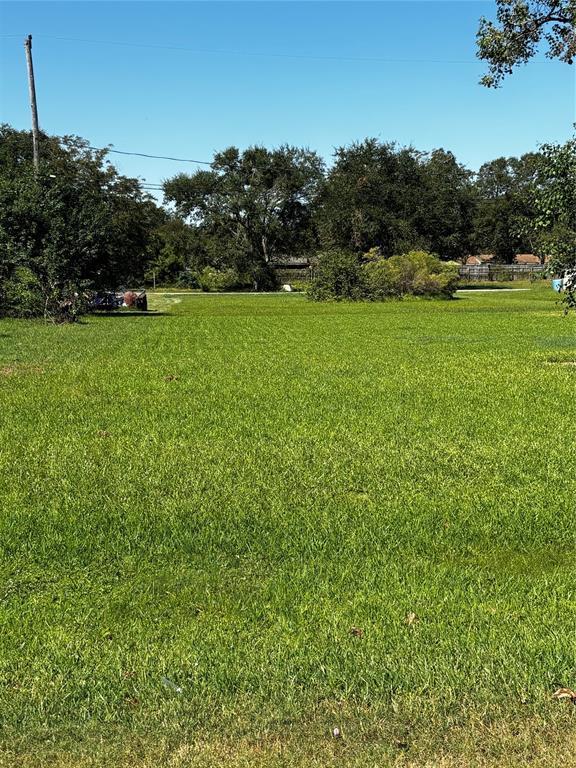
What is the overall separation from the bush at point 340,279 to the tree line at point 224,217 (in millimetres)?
9263

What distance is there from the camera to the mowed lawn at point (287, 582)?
302cm

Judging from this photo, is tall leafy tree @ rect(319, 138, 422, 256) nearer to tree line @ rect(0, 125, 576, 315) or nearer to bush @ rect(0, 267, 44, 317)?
tree line @ rect(0, 125, 576, 315)

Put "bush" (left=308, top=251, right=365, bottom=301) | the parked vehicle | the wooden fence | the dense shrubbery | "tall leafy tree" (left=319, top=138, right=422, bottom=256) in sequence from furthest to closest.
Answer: the wooden fence → "tall leafy tree" (left=319, top=138, right=422, bottom=256) → the dense shrubbery → "bush" (left=308, top=251, right=365, bottom=301) → the parked vehicle

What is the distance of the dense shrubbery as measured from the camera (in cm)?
4228

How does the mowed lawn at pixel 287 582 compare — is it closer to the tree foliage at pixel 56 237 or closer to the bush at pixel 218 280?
the tree foliage at pixel 56 237

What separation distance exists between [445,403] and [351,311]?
2364cm

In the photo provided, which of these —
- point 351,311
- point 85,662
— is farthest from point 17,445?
point 351,311

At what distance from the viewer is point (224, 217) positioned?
243 ft

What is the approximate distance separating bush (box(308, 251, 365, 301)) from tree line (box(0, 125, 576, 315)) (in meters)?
9.26

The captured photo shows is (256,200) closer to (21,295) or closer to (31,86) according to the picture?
(31,86)

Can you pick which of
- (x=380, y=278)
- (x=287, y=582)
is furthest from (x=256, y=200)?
(x=287, y=582)

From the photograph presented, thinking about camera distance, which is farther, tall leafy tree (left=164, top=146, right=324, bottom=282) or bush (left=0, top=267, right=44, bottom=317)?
tall leafy tree (left=164, top=146, right=324, bottom=282)

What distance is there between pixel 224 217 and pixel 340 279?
112 ft

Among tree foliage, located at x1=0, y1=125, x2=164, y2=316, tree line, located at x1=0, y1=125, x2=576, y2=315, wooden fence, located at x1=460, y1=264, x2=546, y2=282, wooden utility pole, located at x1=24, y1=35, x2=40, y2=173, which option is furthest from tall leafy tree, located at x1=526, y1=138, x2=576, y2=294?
wooden fence, located at x1=460, y1=264, x2=546, y2=282
